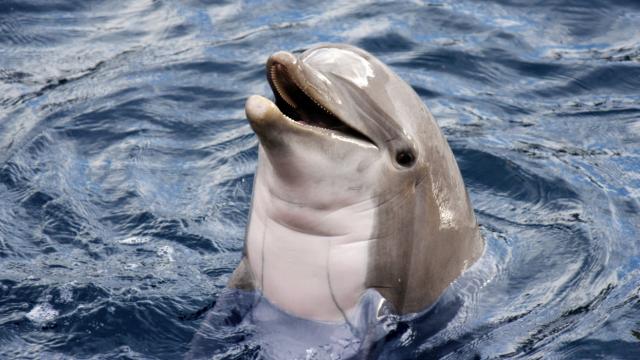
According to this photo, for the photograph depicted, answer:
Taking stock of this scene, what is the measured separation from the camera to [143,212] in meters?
8.74

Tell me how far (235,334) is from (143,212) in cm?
228

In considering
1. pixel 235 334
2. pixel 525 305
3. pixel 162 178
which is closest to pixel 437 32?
pixel 162 178

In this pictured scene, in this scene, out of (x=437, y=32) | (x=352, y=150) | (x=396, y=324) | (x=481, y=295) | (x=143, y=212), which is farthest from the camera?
(x=437, y=32)

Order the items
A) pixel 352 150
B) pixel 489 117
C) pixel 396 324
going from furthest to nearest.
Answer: pixel 489 117 → pixel 396 324 → pixel 352 150

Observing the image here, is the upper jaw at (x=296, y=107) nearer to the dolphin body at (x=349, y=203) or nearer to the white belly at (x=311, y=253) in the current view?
the dolphin body at (x=349, y=203)

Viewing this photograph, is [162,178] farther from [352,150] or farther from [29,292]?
[352,150]

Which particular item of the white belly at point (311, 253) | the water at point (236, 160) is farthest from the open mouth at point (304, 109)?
the water at point (236, 160)

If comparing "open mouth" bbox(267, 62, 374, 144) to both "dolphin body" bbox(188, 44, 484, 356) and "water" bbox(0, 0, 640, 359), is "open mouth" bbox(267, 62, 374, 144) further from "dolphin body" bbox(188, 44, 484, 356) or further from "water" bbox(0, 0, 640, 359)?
"water" bbox(0, 0, 640, 359)

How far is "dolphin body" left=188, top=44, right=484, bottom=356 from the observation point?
605cm

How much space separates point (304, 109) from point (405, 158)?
648 millimetres

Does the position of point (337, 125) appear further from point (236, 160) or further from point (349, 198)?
point (236, 160)

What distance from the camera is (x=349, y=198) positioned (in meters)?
6.21

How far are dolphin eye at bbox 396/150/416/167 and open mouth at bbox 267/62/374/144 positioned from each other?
0.21 metres

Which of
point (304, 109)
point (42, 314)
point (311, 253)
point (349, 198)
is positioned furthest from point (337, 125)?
point (42, 314)
